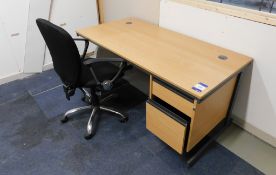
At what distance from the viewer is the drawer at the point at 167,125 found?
1388 millimetres

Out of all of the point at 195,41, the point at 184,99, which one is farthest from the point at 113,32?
the point at 184,99

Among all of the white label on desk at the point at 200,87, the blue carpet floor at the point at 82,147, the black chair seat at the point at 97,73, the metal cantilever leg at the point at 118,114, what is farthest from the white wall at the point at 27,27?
the white label on desk at the point at 200,87

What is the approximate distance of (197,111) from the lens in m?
1.30

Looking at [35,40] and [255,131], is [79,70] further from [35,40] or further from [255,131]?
[255,131]

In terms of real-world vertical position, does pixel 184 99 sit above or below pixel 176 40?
below

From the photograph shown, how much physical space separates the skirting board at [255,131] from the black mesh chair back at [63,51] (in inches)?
56.6

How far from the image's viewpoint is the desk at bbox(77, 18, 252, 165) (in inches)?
51.8

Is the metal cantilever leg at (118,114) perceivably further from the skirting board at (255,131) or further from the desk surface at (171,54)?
the skirting board at (255,131)

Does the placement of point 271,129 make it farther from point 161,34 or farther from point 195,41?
point 161,34

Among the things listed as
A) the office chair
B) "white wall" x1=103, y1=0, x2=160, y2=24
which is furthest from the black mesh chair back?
"white wall" x1=103, y1=0, x2=160, y2=24

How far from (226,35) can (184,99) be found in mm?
713

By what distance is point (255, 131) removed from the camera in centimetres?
181

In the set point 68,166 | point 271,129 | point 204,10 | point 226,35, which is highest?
point 204,10

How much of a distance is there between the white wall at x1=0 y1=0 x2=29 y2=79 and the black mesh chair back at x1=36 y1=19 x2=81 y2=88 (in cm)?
99
